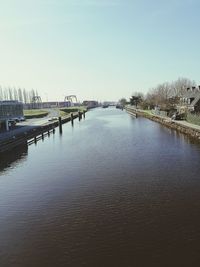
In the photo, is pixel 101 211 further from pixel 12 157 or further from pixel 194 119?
pixel 194 119

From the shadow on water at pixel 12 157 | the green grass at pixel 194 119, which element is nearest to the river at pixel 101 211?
the shadow on water at pixel 12 157

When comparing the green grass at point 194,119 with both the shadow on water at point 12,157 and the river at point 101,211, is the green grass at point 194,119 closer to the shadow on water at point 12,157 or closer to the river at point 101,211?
the river at point 101,211

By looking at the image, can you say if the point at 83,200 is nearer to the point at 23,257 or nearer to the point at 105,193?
the point at 105,193

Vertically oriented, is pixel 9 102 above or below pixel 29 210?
above

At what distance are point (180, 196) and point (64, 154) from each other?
68.9ft

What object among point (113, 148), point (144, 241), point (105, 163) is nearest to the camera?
point (144, 241)

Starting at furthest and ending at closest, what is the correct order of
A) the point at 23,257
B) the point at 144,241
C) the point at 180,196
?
1. the point at 180,196
2. the point at 144,241
3. the point at 23,257

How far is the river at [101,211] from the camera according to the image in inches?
576

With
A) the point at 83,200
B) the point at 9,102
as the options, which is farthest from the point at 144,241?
the point at 9,102

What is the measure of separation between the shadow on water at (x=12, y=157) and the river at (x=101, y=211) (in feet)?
1.64

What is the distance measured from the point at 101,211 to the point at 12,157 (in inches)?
903

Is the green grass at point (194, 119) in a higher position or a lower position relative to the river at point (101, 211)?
higher

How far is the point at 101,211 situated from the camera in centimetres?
1966

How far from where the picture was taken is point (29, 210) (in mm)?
20500
